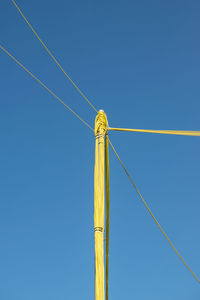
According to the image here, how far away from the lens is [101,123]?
7.50 m

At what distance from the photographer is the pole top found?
7441 millimetres

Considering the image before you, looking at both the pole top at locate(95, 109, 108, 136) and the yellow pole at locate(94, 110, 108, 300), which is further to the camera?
the pole top at locate(95, 109, 108, 136)

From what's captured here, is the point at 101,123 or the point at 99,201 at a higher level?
the point at 101,123

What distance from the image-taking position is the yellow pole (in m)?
6.05

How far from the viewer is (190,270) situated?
368 inches

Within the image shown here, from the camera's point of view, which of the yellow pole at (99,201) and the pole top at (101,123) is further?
the pole top at (101,123)

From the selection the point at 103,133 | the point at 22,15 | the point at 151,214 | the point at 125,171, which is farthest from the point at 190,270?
the point at 22,15

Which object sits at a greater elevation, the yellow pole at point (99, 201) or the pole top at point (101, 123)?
the pole top at point (101, 123)

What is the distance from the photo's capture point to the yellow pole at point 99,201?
19.8ft

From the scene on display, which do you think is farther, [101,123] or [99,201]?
[101,123]

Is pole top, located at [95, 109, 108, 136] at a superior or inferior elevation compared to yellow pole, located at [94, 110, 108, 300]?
superior

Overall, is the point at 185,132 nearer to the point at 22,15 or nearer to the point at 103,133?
the point at 103,133

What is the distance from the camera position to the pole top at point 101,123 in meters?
7.44

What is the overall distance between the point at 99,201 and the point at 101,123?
1.74 metres
